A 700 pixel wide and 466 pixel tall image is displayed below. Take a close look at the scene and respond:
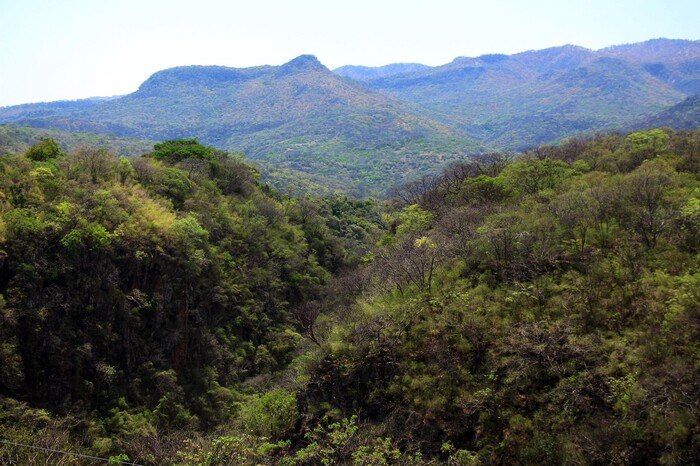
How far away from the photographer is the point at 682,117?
11419 centimetres

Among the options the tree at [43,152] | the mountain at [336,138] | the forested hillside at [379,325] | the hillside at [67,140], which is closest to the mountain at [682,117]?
the mountain at [336,138]

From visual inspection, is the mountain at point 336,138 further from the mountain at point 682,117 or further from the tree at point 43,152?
the tree at point 43,152

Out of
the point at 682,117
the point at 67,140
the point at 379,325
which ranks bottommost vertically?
the point at 379,325

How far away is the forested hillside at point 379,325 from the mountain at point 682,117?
94.8 metres

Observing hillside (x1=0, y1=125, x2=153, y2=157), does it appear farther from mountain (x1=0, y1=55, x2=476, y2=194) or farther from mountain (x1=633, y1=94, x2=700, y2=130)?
mountain (x1=633, y1=94, x2=700, y2=130)

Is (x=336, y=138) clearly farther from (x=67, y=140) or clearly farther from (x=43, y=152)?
(x=43, y=152)

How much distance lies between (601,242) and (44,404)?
2282cm

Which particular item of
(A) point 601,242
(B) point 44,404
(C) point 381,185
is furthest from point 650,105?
(B) point 44,404

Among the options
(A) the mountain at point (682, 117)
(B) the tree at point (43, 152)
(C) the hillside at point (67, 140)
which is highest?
(C) the hillside at point (67, 140)

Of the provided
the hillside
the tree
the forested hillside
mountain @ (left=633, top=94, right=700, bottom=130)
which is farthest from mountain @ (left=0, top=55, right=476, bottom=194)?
the forested hillside

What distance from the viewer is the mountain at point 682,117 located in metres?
108

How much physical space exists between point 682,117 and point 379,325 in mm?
128236

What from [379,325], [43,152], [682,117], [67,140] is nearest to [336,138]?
[67,140]

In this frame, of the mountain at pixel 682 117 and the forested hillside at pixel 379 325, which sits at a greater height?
the mountain at pixel 682 117
